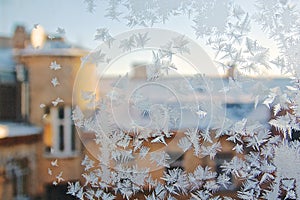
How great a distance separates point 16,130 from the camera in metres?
0.96

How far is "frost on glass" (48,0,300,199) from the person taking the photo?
0.82 meters

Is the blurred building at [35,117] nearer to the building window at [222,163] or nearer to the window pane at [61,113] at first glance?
the window pane at [61,113]

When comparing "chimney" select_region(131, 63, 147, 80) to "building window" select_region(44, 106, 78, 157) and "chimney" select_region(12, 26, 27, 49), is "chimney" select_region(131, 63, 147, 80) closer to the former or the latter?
"building window" select_region(44, 106, 78, 157)

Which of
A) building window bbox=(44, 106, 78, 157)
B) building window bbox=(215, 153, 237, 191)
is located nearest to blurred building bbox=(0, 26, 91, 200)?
building window bbox=(44, 106, 78, 157)

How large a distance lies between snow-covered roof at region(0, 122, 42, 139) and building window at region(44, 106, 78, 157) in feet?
0.10

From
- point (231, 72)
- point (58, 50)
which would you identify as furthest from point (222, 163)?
point (58, 50)

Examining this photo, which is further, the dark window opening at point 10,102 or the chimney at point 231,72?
the dark window opening at point 10,102

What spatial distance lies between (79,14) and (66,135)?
0.29 meters

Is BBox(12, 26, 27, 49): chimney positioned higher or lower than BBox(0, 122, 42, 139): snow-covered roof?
higher

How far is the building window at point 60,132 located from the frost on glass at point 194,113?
1.0 inches

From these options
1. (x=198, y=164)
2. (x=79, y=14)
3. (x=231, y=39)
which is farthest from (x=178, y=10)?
(x=198, y=164)

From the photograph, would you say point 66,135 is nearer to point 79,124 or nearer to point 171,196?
point 79,124

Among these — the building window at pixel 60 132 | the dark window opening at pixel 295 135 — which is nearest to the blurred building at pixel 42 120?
the building window at pixel 60 132

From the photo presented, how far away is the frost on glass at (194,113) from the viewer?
818 mm
